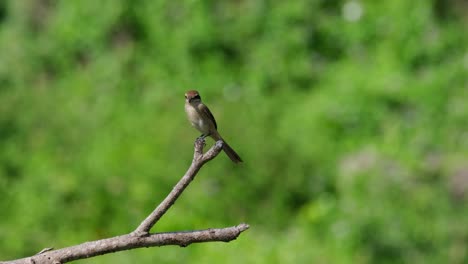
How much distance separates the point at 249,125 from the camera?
15438 millimetres

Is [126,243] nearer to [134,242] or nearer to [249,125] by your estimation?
[134,242]

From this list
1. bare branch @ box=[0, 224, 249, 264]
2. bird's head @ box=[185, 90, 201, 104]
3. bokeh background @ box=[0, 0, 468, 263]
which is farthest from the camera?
bokeh background @ box=[0, 0, 468, 263]

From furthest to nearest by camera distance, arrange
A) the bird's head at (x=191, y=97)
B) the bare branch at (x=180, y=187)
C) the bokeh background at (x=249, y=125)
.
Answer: the bokeh background at (x=249, y=125) → the bird's head at (x=191, y=97) → the bare branch at (x=180, y=187)

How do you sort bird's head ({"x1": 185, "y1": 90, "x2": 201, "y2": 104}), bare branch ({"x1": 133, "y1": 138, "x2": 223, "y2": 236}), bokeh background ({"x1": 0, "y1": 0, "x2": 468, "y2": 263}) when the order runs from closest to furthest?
bare branch ({"x1": 133, "y1": 138, "x2": 223, "y2": 236})
bird's head ({"x1": 185, "y1": 90, "x2": 201, "y2": 104})
bokeh background ({"x1": 0, "y1": 0, "x2": 468, "y2": 263})

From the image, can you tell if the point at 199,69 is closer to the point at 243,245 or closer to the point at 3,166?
the point at 3,166

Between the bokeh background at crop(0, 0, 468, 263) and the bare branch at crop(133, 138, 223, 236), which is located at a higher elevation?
the bokeh background at crop(0, 0, 468, 263)

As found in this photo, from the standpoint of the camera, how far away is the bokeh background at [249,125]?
1324 centimetres

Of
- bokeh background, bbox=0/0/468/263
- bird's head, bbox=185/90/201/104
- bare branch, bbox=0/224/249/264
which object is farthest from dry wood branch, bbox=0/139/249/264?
bokeh background, bbox=0/0/468/263

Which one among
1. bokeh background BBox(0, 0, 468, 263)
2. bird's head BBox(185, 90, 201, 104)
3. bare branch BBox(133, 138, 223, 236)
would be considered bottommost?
bare branch BBox(133, 138, 223, 236)

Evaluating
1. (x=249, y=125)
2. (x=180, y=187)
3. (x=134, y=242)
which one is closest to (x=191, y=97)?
(x=180, y=187)

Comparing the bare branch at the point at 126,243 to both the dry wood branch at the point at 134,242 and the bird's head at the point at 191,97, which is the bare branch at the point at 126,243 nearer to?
the dry wood branch at the point at 134,242

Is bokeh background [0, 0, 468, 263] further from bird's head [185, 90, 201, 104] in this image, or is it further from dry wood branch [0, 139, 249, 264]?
dry wood branch [0, 139, 249, 264]

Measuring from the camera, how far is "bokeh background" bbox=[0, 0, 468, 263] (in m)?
13.2

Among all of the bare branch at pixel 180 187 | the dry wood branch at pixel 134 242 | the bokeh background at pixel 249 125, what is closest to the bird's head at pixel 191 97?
the bare branch at pixel 180 187
